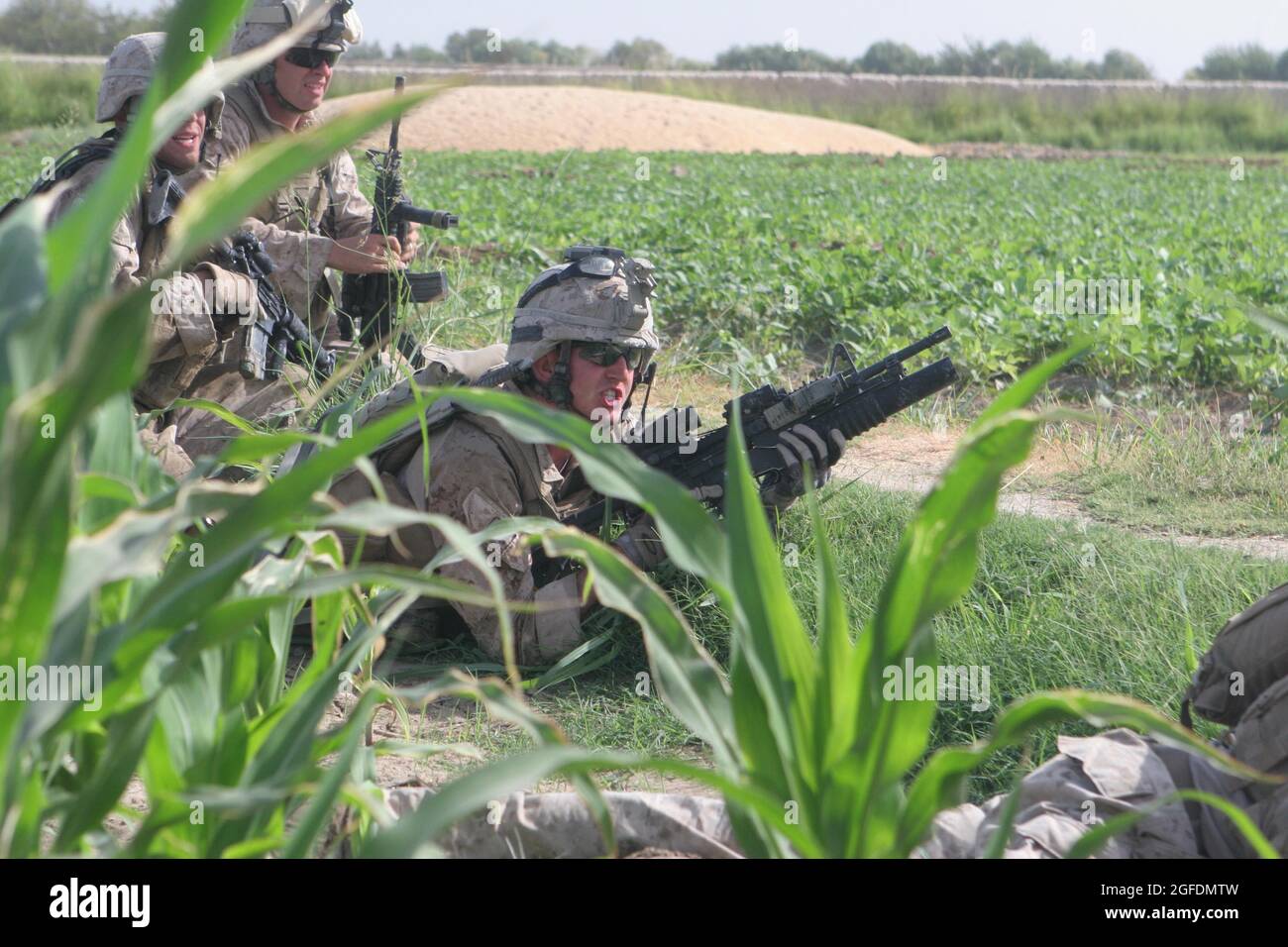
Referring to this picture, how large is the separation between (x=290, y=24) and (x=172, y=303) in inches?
56.1

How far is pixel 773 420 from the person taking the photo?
4.11 metres

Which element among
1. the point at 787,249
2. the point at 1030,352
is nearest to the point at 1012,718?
the point at 1030,352

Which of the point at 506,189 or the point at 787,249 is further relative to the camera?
the point at 506,189

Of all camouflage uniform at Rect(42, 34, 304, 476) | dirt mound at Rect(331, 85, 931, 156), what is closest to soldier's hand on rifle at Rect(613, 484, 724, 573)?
camouflage uniform at Rect(42, 34, 304, 476)

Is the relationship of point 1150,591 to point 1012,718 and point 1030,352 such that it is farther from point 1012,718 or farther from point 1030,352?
point 1030,352

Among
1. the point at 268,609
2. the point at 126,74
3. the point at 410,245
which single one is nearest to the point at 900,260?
the point at 410,245

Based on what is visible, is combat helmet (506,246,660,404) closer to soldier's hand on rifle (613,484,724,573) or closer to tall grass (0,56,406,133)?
soldier's hand on rifle (613,484,724,573)

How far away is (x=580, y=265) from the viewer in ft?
13.4

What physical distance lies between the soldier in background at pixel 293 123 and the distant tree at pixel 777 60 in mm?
57660

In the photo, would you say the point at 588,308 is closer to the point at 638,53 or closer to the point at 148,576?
the point at 148,576

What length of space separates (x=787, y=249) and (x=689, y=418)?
22.3 ft

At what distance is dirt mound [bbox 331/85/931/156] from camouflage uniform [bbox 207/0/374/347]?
20.7 meters

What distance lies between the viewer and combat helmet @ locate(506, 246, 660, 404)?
394 cm

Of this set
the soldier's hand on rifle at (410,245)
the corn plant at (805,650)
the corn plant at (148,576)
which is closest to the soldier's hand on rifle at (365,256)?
the soldier's hand on rifle at (410,245)
